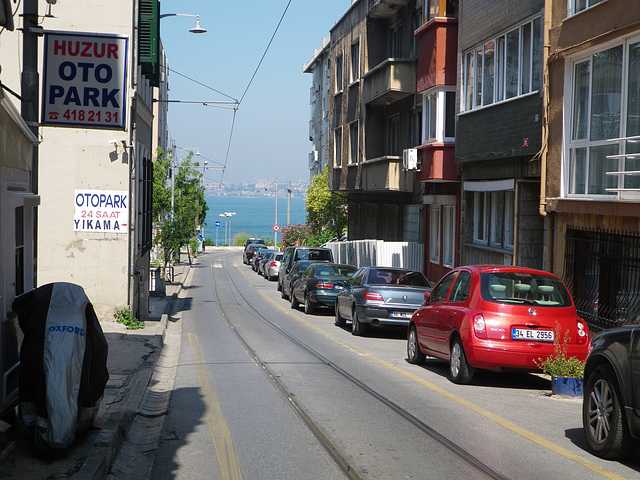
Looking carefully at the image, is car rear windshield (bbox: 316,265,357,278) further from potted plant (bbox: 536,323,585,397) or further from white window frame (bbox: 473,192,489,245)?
potted plant (bbox: 536,323,585,397)

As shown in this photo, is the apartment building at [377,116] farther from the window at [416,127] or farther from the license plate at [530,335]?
the license plate at [530,335]

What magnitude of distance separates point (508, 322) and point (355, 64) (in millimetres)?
23234

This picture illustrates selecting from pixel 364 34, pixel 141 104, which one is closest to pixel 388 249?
pixel 364 34

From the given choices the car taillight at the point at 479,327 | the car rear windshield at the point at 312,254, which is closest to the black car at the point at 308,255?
the car rear windshield at the point at 312,254

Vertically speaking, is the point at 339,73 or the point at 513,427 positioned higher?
the point at 339,73

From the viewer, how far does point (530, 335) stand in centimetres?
978

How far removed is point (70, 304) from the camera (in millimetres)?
6426

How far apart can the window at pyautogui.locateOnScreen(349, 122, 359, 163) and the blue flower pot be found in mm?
21930

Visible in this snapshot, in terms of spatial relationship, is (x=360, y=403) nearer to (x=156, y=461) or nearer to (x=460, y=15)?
(x=156, y=461)

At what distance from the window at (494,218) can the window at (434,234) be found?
3656 millimetres

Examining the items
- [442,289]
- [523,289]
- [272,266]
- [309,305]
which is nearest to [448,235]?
[309,305]

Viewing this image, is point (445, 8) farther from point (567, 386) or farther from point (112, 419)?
point (112, 419)

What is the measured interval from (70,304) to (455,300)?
6062 millimetres

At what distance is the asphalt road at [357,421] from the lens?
6.23 metres
